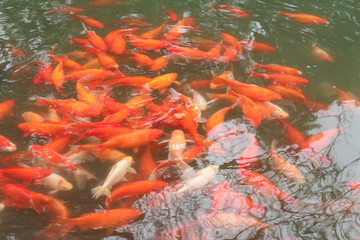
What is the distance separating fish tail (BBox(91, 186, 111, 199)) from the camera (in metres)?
2.44

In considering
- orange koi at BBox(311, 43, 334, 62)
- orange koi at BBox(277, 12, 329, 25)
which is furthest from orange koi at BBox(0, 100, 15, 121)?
orange koi at BBox(277, 12, 329, 25)

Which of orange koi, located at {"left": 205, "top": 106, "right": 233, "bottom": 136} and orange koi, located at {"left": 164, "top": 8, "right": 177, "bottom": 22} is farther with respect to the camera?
orange koi, located at {"left": 164, "top": 8, "right": 177, "bottom": 22}

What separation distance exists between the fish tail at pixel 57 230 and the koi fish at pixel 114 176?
268 mm

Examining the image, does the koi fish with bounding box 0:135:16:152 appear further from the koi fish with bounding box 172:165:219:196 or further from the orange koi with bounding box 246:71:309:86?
the orange koi with bounding box 246:71:309:86

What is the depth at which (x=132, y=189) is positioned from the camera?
96.5 inches

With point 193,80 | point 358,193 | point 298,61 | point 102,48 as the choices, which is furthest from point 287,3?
point 358,193

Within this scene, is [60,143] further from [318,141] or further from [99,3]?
[99,3]


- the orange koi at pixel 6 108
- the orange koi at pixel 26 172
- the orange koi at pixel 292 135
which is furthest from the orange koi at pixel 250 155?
the orange koi at pixel 6 108

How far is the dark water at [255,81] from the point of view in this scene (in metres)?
2.45

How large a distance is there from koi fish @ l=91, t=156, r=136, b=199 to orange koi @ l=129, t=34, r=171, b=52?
170 centimetres

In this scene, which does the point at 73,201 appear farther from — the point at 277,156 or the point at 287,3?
the point at 287,3

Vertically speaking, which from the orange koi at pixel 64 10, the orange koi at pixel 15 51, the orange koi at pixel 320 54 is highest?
the orange koi at pixel 64 10

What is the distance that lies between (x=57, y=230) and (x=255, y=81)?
93.8 inches

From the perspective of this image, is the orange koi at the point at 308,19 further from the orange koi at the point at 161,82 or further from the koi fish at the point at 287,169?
the koi fish at the point at 287,169
